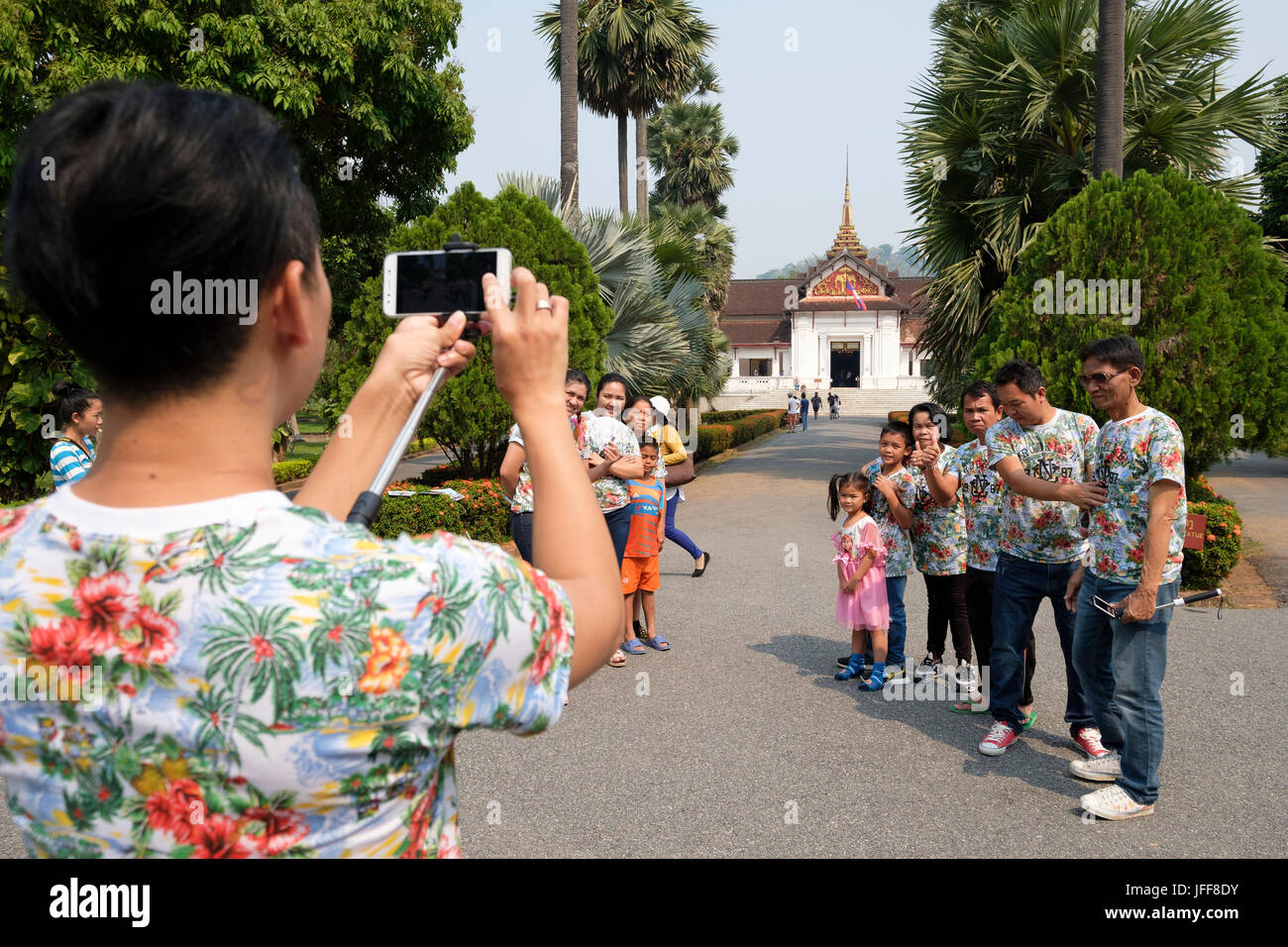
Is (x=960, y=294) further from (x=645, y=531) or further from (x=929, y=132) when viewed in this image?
(x=645, y=531)

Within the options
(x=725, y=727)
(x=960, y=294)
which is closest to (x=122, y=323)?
(x=725, y=727)

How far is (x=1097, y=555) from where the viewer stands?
4125 mm

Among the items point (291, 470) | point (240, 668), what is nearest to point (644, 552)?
point (240, 668)

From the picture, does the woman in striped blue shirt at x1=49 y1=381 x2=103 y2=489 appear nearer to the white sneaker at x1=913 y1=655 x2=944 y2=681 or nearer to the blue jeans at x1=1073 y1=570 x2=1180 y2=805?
the white sneaker at x1=913 y1=655 x2=944 y2=681

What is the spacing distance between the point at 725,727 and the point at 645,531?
1956mm

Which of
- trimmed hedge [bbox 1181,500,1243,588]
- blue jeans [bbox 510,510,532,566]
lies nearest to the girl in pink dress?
blue jeans [bbox 510,510,532,566]

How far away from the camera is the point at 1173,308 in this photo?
30.9ft

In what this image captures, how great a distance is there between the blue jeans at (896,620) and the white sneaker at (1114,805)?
1.90m

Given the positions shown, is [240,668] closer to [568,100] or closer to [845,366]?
[568,100]

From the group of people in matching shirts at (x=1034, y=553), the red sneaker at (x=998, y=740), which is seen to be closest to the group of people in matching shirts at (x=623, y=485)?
the group of people in matching shirts at (x=1034, y=553)

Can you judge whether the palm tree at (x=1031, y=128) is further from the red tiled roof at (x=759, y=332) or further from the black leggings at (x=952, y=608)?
the red tiled roof at (x=759, y=332)

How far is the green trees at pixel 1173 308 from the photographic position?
9.29m

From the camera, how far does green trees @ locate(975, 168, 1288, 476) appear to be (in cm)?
929

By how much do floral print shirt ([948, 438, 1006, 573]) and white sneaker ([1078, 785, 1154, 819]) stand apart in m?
1.43
